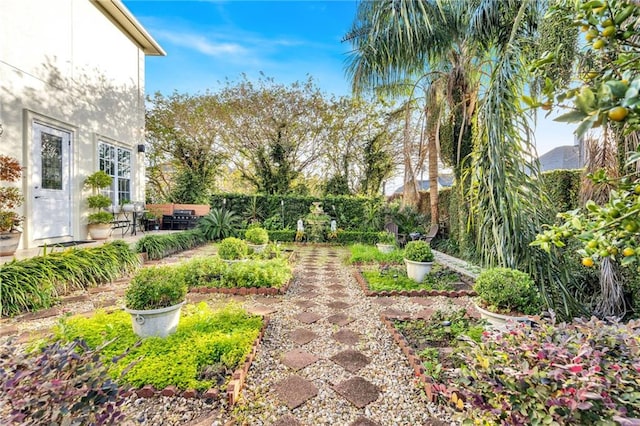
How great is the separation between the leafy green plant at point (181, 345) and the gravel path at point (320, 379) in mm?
141

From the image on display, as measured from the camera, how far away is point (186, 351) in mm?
2191

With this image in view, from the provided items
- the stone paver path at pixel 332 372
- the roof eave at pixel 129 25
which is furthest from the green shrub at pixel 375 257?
the roof eave at pixel 129 25

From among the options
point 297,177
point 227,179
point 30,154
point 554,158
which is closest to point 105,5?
point 30,154

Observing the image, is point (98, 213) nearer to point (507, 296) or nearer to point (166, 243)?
point (166, 243)

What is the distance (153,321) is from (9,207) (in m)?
4.23

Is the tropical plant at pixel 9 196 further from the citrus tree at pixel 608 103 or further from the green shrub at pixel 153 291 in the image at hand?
the citrus tree at pixel 608 103

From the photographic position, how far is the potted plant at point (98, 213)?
252 inches

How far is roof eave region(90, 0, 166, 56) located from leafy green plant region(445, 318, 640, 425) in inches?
377

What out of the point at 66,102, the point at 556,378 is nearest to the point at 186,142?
the point at 66,102

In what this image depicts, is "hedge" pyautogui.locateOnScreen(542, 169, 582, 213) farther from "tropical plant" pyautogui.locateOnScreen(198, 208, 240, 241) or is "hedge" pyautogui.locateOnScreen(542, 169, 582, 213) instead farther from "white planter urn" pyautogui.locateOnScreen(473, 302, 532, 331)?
"tropical plant" pyautogui.locateOnScreen(198, 208, 240, 241)

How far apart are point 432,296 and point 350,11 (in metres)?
6.87

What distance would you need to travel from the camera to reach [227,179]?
50.5 feet

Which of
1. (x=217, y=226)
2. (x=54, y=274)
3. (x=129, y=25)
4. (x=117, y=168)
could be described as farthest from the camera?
(x=217, y=226)

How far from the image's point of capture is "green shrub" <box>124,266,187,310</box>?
7.93ft
